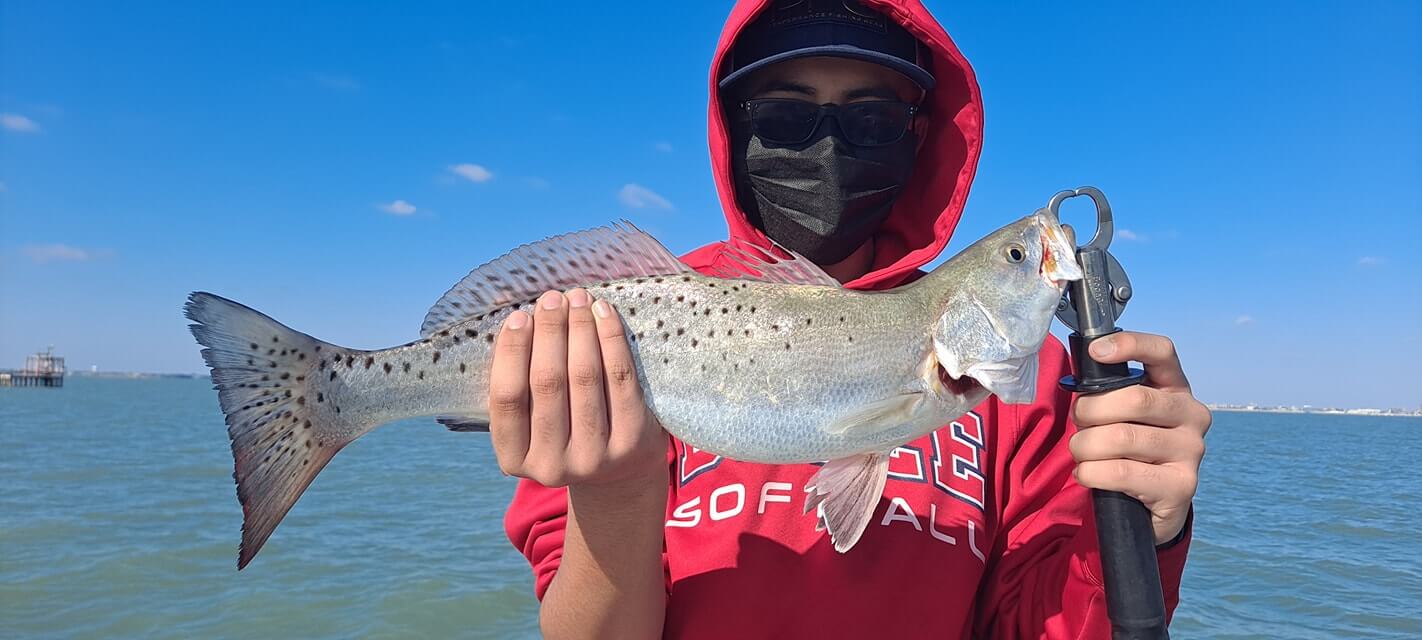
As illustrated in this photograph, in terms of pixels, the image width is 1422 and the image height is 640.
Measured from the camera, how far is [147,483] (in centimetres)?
2361

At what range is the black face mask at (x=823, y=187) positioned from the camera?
3.51m

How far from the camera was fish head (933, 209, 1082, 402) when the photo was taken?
258cm

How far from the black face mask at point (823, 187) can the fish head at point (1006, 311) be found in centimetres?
98

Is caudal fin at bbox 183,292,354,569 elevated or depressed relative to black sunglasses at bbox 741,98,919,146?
depressed

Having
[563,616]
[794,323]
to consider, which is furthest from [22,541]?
[794,323]

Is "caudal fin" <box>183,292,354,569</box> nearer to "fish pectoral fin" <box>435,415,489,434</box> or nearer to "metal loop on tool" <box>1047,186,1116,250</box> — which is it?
"fish pectoral fin" <box>435,415,489,434</box>

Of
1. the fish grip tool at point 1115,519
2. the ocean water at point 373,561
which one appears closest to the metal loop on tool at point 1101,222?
the fish grip tool at point 1115,519

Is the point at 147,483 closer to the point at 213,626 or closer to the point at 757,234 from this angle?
the point at 213,626

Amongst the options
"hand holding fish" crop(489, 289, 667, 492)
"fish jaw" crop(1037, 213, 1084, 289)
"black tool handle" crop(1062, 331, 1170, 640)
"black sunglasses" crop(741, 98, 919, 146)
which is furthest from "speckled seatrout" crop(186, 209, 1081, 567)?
"black sunglasses" crop(741, 98, 919, 146)

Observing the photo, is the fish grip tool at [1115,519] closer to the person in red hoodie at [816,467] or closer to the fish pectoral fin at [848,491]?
the person in red hoodie at [816,467]

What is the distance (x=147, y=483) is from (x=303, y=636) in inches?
632

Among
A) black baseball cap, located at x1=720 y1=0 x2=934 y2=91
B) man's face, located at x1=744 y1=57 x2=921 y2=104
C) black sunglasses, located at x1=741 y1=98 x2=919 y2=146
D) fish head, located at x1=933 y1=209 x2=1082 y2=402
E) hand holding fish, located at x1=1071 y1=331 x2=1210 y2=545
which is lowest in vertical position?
hand holding fish, located at x1=1071 y1=331 x2=1210 y2=545

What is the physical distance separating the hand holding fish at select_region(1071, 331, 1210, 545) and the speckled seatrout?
32 centimetres

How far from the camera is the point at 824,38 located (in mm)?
3432
